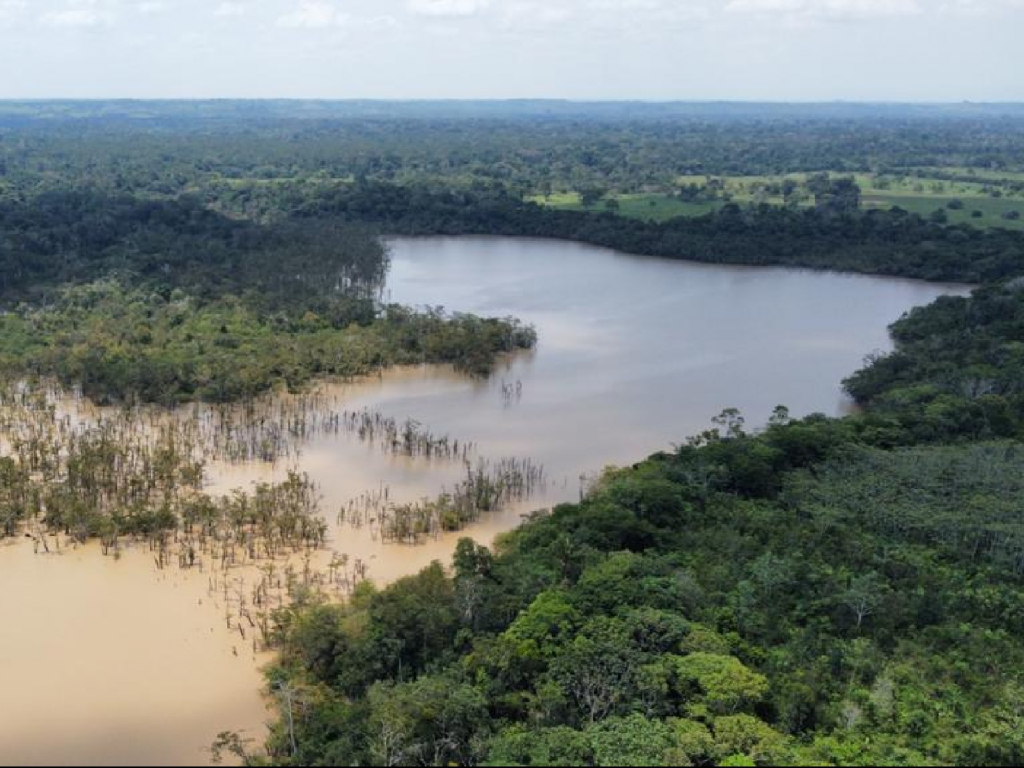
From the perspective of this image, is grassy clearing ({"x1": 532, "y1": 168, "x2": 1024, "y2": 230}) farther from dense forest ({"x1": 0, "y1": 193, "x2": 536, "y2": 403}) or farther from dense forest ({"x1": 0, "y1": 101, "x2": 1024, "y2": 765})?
dense forest ({"x1": 0, "y1": 193, "x2": 536, "y2": 403})

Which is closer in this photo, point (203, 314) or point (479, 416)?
point (479, 416)

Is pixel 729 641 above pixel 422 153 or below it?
below

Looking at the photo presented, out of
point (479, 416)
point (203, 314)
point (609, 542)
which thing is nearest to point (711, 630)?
point (609, 542)

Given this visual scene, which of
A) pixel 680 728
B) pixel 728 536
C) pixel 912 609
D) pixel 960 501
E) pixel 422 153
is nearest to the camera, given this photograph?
pixel 680 728

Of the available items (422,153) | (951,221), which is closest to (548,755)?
(951,221)

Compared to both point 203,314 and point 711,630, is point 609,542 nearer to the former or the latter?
point 711,630

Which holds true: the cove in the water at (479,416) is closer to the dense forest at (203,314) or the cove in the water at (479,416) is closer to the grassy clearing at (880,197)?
the dense forest at (203,314)

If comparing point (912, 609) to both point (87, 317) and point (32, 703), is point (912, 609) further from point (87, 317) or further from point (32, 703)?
point (87, 317)

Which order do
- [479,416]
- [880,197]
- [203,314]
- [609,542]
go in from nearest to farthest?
[609,542], [479,416], [203,314], [880,197]

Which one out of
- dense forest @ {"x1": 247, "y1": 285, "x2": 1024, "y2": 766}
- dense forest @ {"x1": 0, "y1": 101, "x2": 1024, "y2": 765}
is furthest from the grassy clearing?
dense forest @ {"x1": 247, "y1": 285, "x2": 1024, "y2": 766}
